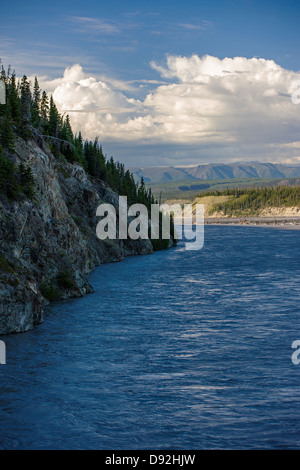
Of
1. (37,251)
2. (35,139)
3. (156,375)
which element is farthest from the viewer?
(35,139)

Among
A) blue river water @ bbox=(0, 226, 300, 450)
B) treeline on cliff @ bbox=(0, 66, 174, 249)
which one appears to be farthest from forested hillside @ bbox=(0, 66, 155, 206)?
blue river water @ bbox=(0, 226, 300, 450)

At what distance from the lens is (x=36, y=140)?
162 ft

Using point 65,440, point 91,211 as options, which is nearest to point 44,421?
point 65,440

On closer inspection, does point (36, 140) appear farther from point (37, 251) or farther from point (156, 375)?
point (156, 375)

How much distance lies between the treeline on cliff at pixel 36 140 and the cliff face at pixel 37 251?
1216 mm

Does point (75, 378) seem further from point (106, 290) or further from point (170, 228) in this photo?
point (170, 228)

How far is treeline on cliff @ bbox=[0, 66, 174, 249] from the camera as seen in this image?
37.2m

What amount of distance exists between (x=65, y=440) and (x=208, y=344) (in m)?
13.4

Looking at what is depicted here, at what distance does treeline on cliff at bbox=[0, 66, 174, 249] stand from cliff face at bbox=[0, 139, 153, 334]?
122 centimetres

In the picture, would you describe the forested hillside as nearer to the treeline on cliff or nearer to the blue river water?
the treeline on cliff

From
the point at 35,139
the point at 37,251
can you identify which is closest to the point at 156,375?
the point at 37,251

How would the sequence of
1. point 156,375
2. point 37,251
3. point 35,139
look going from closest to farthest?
point 156,375 < point 37,251 < point 35,139

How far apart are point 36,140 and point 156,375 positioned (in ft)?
109
